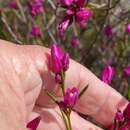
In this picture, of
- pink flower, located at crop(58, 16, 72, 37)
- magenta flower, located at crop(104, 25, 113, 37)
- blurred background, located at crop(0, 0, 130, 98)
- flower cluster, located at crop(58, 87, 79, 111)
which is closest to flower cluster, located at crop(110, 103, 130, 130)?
flower cluster, located at crop(58, 87, 79, 111)

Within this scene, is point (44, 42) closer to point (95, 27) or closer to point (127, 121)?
point (95, 27)

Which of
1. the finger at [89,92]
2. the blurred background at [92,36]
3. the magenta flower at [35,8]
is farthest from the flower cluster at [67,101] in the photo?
the magenta flower at [35,8]

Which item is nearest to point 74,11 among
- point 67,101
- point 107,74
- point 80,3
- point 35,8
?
point 80,3

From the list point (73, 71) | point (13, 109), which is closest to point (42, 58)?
point (73, 71)

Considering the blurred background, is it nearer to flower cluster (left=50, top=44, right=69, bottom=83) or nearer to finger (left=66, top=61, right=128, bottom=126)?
finger (left=66, top=61, right=128, bottom=126)

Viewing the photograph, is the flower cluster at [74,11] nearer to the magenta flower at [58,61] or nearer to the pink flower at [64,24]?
the pink flower at [64,24]

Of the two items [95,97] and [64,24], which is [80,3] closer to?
[64,24]
